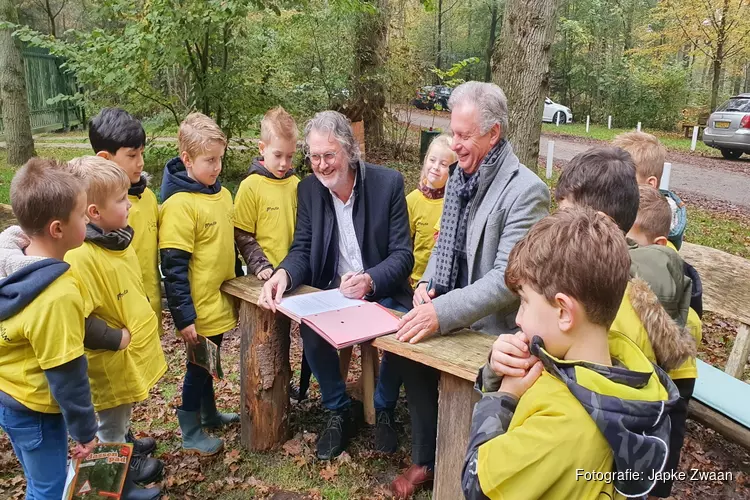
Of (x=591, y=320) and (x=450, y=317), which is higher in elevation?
(x=591, y=320)

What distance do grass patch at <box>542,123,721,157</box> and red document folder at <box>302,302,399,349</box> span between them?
53.8ft

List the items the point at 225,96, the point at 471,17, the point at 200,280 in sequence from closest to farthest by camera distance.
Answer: the point at 200,280 < the point at 225,96 < the point at 471,17

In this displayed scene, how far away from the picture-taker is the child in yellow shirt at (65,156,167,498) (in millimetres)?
2340

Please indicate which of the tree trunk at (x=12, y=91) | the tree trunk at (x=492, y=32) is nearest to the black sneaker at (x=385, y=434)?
the tree trunk at (x=12, y=91)

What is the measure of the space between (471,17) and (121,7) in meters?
29.4

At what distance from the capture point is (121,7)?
18.4 ft

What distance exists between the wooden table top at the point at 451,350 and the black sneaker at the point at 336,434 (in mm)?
977

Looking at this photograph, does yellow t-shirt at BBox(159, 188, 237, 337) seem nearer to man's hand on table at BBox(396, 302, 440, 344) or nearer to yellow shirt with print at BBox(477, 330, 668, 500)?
man's hand on table at BBox(396, 302, 440, 344)

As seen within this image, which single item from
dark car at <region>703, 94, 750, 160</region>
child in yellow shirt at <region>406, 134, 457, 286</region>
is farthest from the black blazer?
dark car at <region>703, 94, 750, 160</region>

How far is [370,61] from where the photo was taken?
10.6 metres

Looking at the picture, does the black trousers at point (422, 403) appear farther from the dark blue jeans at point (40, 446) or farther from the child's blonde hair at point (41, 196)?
the child's blonde hair at point (41, 196)

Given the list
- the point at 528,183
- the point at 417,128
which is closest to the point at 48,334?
the point at 528,183

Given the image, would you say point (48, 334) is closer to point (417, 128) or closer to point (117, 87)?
point (117, 87)

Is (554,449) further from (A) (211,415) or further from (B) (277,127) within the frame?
(A) (211,415)
